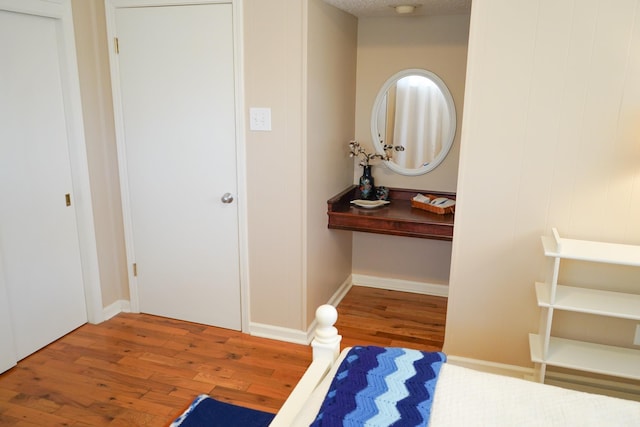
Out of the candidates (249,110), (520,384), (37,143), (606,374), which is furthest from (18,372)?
(606,374)

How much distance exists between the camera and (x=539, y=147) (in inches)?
94.7

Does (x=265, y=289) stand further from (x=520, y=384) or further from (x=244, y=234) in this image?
(x=520, y=384)

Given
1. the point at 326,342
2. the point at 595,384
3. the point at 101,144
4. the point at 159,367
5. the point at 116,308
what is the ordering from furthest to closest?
the point at 116,308 < the point at 101,144 < the point at 159,367 < the point at 595,384 < the point at 326,342

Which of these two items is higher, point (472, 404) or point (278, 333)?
point (472, 404)

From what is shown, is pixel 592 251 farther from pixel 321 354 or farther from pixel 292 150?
pixel 292 150

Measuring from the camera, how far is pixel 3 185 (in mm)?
2668

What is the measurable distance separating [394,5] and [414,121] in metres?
0.87

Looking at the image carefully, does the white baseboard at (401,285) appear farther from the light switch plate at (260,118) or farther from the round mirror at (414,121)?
the light switch plate at (260,118)

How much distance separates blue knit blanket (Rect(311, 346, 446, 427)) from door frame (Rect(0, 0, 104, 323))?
2170 mm

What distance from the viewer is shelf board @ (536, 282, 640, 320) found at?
86.7 inches

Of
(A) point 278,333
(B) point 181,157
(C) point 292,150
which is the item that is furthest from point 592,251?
(B) point 181,157

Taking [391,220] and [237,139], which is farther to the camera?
[391,220]

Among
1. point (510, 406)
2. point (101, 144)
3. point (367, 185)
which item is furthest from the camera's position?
point (367, 185)

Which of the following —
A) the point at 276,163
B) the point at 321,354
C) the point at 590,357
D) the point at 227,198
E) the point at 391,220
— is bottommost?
the point at 590,357
